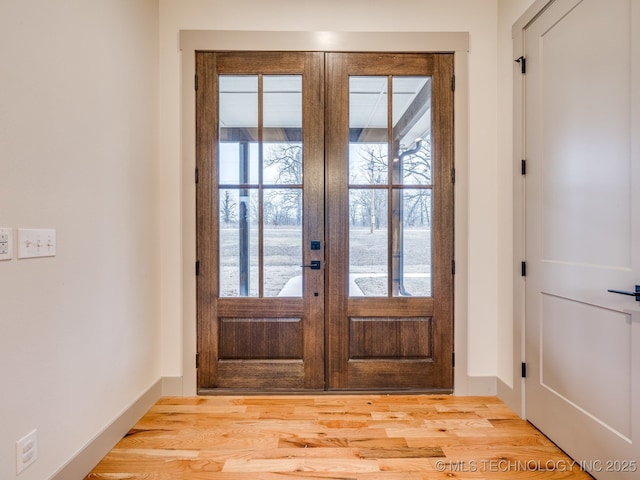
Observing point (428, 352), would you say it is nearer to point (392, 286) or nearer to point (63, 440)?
point (392, 286)

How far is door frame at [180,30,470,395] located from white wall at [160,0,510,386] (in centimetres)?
5

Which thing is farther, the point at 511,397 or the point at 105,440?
the point at 511,397

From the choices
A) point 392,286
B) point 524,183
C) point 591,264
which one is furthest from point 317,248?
point 591,264

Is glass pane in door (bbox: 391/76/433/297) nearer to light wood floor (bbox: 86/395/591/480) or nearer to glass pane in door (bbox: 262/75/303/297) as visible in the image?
glass pane in door (bbox: 262/75/303/297)

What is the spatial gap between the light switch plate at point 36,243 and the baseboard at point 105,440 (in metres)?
0.98

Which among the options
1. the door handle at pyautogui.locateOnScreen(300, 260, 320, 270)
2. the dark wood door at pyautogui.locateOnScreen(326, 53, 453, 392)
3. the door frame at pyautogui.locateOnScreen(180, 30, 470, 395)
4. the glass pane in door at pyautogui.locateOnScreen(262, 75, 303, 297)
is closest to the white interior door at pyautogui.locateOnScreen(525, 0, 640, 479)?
the door frame at pyautogui.locateOnScreen(180, 30, 470, 395)

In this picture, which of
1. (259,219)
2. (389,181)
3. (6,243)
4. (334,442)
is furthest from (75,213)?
(389,181)

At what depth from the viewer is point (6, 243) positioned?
1.25 metres

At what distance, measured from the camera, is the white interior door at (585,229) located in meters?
1.48

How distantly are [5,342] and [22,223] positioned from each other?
0.45 metres

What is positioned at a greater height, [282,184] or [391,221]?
[282,184]

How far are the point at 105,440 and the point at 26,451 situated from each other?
538 millimetres

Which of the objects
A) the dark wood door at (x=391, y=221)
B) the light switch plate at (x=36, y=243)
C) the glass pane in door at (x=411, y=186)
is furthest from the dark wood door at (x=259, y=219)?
the light switch plate at (x=36, y=243)

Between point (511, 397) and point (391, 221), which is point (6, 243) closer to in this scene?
point (391, 221)
